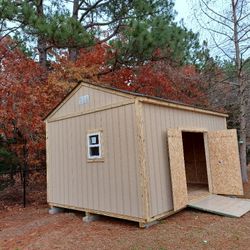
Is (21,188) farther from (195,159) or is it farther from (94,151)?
(195,159)

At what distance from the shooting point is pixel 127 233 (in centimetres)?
494

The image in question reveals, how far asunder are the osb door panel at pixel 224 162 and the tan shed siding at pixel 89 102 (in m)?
3.43

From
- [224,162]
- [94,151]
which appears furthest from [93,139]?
[224,162]

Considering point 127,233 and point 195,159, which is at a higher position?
point 195,159

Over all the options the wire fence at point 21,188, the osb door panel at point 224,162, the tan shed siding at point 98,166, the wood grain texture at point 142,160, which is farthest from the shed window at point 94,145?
the wire fence at point 21,188

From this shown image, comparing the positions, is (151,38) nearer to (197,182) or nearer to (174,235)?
(197,182)

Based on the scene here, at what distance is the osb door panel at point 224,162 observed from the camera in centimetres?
714

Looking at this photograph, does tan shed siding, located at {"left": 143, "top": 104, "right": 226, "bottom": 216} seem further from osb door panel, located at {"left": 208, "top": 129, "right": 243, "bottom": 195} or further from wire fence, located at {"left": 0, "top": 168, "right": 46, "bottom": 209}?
wire fence, located at {"left": 0, "top": 168, "right": 46, "bottom": 209}

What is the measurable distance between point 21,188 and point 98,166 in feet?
19.1

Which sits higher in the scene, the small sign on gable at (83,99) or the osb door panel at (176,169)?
the small sign on gable at (83,99)

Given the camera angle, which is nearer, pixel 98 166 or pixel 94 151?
pixel 98 166

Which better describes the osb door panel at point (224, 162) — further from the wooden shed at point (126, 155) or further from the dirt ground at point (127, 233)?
the dirt ground at point (127, 233)

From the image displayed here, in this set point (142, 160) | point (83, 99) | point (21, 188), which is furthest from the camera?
point (21, 188)

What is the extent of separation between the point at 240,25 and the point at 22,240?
996cm
